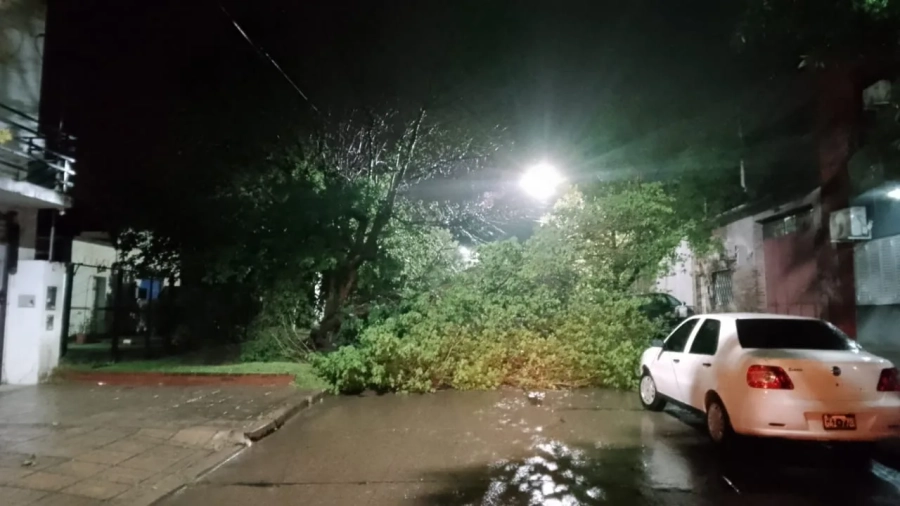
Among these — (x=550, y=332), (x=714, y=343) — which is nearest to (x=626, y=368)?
(x=550, y=332)

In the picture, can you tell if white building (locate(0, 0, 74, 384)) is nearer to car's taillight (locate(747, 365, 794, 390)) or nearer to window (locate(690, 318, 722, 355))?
window (locate(690, 318, 722, 355))

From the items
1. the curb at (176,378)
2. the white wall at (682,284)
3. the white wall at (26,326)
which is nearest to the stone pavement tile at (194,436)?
the curb at (176,378)

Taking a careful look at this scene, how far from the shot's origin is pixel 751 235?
734 inches

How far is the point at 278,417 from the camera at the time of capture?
8820 millimetres

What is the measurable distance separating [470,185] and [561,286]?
422cm

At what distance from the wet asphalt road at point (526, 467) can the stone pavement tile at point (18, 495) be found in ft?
3.47

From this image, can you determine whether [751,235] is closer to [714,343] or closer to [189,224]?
[714,343]

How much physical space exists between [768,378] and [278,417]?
231 inches

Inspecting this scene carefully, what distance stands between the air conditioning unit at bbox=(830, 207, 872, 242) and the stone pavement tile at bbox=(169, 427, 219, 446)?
11.3m

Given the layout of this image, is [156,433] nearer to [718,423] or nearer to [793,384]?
[718,423]

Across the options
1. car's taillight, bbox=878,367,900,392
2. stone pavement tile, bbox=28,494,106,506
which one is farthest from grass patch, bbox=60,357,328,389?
car's taillight, bbox=878,367,900,392

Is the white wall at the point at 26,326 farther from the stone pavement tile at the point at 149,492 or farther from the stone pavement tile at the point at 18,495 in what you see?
the stone pavement tile at the point at 149,492

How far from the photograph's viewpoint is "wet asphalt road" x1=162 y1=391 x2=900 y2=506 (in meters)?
5.79

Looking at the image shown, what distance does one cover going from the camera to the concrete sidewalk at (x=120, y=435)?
5988 mm
